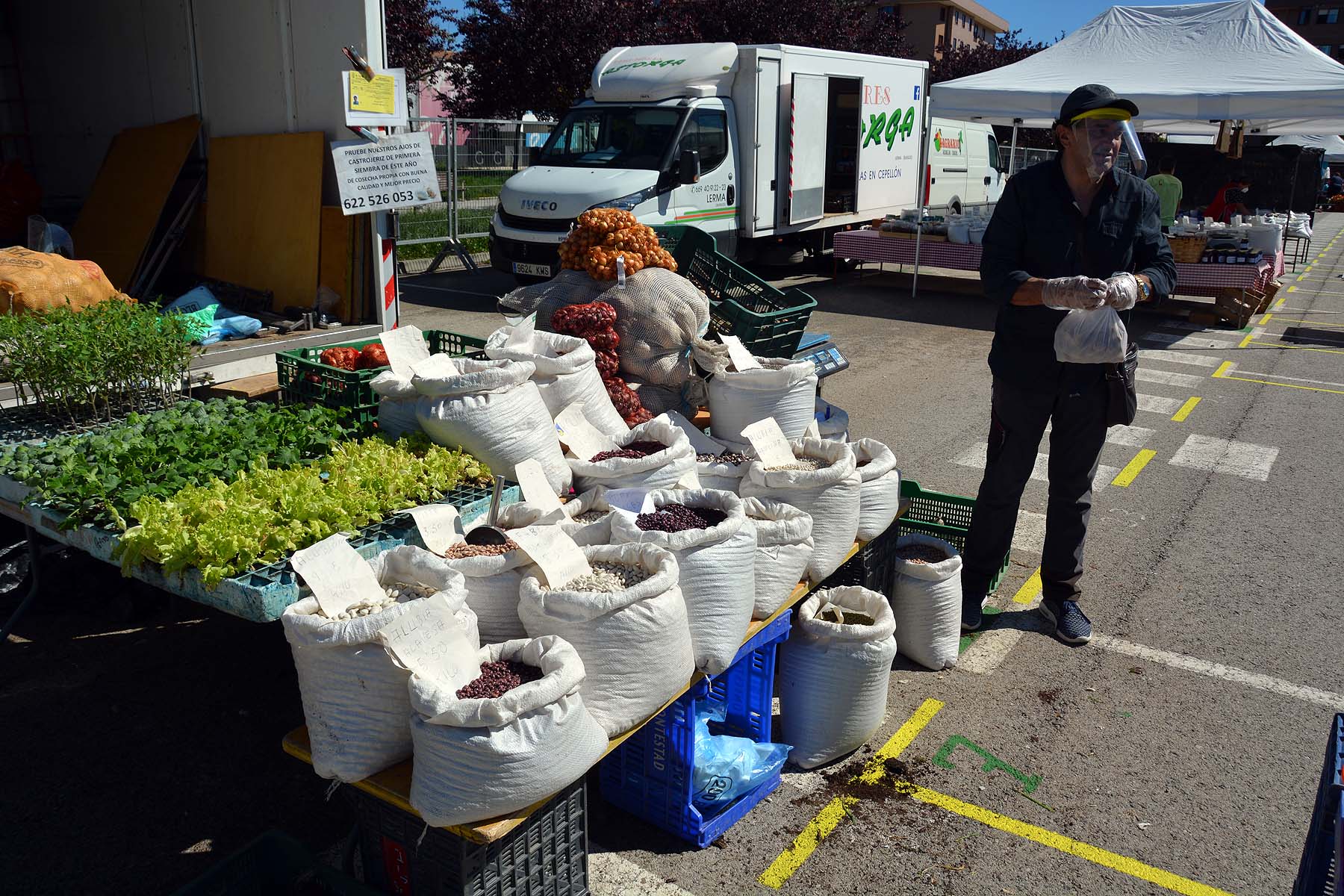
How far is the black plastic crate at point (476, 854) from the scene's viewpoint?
2.42 metres

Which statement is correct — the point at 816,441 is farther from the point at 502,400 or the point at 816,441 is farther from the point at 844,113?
the point at 844,113

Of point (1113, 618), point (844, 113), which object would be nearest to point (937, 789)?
point (1113, 618)

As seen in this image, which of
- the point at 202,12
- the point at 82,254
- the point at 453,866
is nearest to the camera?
the point at 453,866

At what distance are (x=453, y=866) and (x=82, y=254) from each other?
7209mm

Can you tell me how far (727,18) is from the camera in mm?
23031

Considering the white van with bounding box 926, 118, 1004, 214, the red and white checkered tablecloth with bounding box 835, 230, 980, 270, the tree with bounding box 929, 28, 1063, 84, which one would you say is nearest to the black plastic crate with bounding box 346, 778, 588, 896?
the red and white checkered tablecloth with bounding box 835, 230, 980, 270

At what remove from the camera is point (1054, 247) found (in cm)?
406

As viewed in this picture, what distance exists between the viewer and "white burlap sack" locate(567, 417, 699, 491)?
11.6ft

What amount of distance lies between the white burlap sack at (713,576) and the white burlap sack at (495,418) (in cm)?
68

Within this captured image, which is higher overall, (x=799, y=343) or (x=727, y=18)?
(x=727, y=18)

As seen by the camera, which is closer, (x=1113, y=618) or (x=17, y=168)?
(x=1113, y=618)

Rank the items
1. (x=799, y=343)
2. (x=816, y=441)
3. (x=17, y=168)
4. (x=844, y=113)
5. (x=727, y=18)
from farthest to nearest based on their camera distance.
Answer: (x=727, y=18)
(x=844, y=113)
(x=17, y=168)
(x=799, y=343)
(x=816, y=441)

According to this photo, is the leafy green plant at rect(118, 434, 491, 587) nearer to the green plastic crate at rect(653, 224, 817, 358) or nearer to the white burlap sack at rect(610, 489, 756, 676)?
the white burlap sack at rect(610, 489, 756, 676)

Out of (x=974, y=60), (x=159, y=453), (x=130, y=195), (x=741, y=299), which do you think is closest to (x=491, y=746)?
(x=159, y=453)
